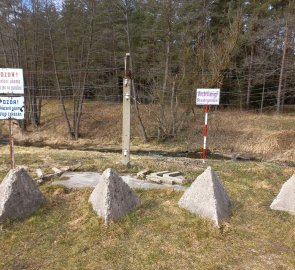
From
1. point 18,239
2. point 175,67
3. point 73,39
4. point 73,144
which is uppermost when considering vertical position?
point 73,39

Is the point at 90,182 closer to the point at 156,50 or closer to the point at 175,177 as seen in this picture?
the point at 175,177

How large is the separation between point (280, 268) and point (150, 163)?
4183 mm

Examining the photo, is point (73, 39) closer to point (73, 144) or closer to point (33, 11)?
point (33, 11)

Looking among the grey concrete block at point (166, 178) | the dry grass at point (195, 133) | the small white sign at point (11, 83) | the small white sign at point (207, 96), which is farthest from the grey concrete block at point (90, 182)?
the dry grass at point (195, 133)

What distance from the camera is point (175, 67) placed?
680 inches

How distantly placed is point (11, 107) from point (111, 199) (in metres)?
2.92

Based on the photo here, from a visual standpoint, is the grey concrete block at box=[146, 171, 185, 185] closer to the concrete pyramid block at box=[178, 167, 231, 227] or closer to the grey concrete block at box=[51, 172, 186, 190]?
the grey concrete block at box=[51, 172, 186, 190]

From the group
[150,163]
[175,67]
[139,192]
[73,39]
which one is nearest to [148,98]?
[175,67]

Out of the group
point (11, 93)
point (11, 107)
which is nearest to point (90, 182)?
point (11, 107)

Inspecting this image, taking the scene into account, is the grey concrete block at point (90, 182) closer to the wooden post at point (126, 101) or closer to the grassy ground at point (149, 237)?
the grassy ground at point (149, 237)

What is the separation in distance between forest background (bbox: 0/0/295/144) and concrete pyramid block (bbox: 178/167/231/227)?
36.7 ft

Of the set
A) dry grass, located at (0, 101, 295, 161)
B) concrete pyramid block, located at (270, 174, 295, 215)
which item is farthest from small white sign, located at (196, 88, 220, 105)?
dry grass, located at (0, 101, 295, 161)

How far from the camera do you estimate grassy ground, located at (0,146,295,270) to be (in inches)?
124

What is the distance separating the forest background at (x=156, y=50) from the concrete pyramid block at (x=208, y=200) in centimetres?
1119
